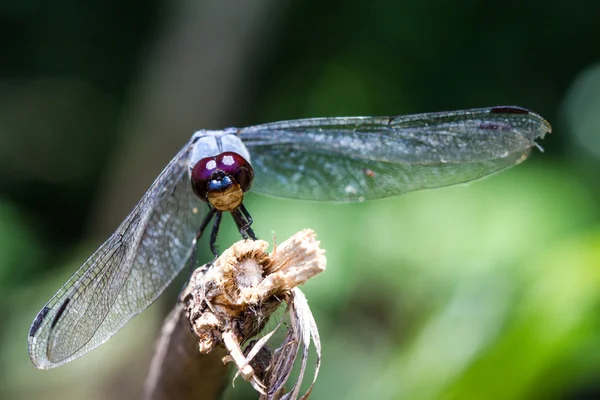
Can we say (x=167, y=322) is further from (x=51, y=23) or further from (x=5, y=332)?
(x=51, y=23)

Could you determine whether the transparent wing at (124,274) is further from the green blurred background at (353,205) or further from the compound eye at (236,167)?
the green blurred background at (353,205)

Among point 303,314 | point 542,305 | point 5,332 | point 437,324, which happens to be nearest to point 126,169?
point 5,332

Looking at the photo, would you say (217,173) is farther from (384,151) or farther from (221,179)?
(384,151)

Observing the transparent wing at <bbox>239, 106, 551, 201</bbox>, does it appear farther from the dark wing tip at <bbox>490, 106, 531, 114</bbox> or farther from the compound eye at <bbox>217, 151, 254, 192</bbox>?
the compound eye at <bbox>217, 151, 254, 192</bbox>

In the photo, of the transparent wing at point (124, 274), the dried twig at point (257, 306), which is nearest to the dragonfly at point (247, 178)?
the transparent wing at point (124, 274)

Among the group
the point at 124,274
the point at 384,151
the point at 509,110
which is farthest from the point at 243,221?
the point at 509,110

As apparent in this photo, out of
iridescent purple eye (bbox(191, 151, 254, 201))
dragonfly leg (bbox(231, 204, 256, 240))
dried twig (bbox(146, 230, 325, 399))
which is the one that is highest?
iridescent purple eye (bbox(191, 151, 254, 201))

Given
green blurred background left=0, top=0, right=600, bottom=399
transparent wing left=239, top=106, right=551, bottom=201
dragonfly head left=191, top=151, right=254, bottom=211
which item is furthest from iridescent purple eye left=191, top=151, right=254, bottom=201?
green blurred background left=0, top=0, right=600, bottom=399
